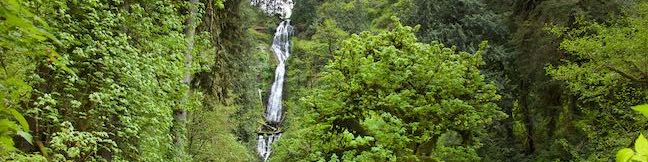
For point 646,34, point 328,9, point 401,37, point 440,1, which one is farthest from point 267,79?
point 646,34

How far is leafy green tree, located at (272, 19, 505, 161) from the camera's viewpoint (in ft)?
33.1

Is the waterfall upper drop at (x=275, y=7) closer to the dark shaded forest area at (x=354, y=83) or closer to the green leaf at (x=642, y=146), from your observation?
the dark shaded forest area at (x=354, y=83)

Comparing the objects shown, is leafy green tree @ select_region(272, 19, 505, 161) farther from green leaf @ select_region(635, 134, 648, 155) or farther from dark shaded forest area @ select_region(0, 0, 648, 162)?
green leaf @ select_region(635, 134, 648, 155)

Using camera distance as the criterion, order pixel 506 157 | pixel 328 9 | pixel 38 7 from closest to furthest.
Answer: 1. pixel 38 7
2. pixel 506 157
3. pixel 328 9

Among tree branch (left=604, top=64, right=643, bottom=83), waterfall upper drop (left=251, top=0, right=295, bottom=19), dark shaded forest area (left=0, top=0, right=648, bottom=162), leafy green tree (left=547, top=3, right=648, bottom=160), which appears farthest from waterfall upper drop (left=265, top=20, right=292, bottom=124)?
tree branch (left=604, top=64, right=643, bottom=83)

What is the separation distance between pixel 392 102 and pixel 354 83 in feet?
2.95

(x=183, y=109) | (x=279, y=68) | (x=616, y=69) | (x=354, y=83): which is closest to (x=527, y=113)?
(x=616, y=69)

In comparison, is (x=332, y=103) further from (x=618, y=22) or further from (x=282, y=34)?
(x=282, y=34)

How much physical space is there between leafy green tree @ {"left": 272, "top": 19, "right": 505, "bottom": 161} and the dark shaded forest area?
4 centimetres

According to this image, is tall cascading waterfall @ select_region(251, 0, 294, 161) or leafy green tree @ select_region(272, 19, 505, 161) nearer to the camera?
leafy green tree @ select_region(272, 19, 505, 161)

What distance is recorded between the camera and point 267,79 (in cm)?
4278

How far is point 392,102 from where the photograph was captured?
11.1 m

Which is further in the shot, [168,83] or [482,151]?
[482,151]

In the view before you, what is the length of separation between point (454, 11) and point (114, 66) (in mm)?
12678
